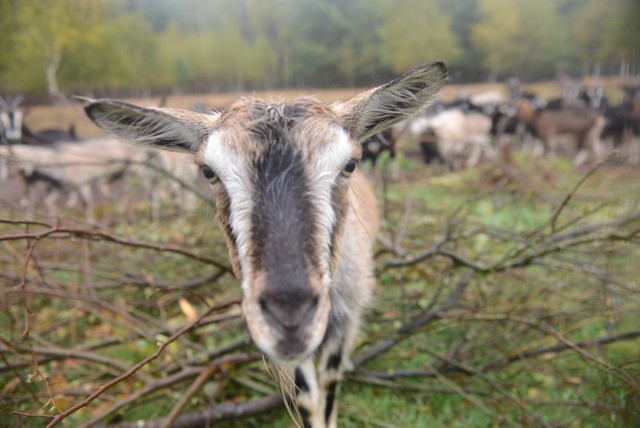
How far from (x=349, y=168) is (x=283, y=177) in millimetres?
406

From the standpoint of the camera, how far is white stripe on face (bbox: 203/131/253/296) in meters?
1.60

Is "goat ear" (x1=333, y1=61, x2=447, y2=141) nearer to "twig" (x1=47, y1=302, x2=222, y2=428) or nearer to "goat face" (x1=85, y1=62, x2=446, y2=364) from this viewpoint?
"goat face" (x1=85, y1=62, x2=446, y2=364)

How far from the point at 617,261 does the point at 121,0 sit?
18.3 m

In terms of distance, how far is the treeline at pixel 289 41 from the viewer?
8453mm

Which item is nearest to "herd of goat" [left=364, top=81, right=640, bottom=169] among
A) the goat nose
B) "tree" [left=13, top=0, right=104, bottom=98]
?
"tree" [left=13, top=0, right=104, bottom=98]

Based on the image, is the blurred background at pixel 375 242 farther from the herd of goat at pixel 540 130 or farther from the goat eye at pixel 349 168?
the goat eye at pixel 349 168

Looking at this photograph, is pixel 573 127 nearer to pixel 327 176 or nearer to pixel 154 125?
pixel 327 176

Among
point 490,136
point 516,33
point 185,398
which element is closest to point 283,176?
point 185,398

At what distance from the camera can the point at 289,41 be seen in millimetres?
7234

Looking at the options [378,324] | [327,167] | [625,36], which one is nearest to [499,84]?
[625,36]

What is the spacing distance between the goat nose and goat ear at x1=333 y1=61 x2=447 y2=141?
992 mm

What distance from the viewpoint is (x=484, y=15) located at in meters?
26.0

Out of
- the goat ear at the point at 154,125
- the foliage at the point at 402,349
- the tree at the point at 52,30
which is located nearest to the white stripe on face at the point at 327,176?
the goat ear at the point at 154,125

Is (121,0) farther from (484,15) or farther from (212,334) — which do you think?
(484,15)
